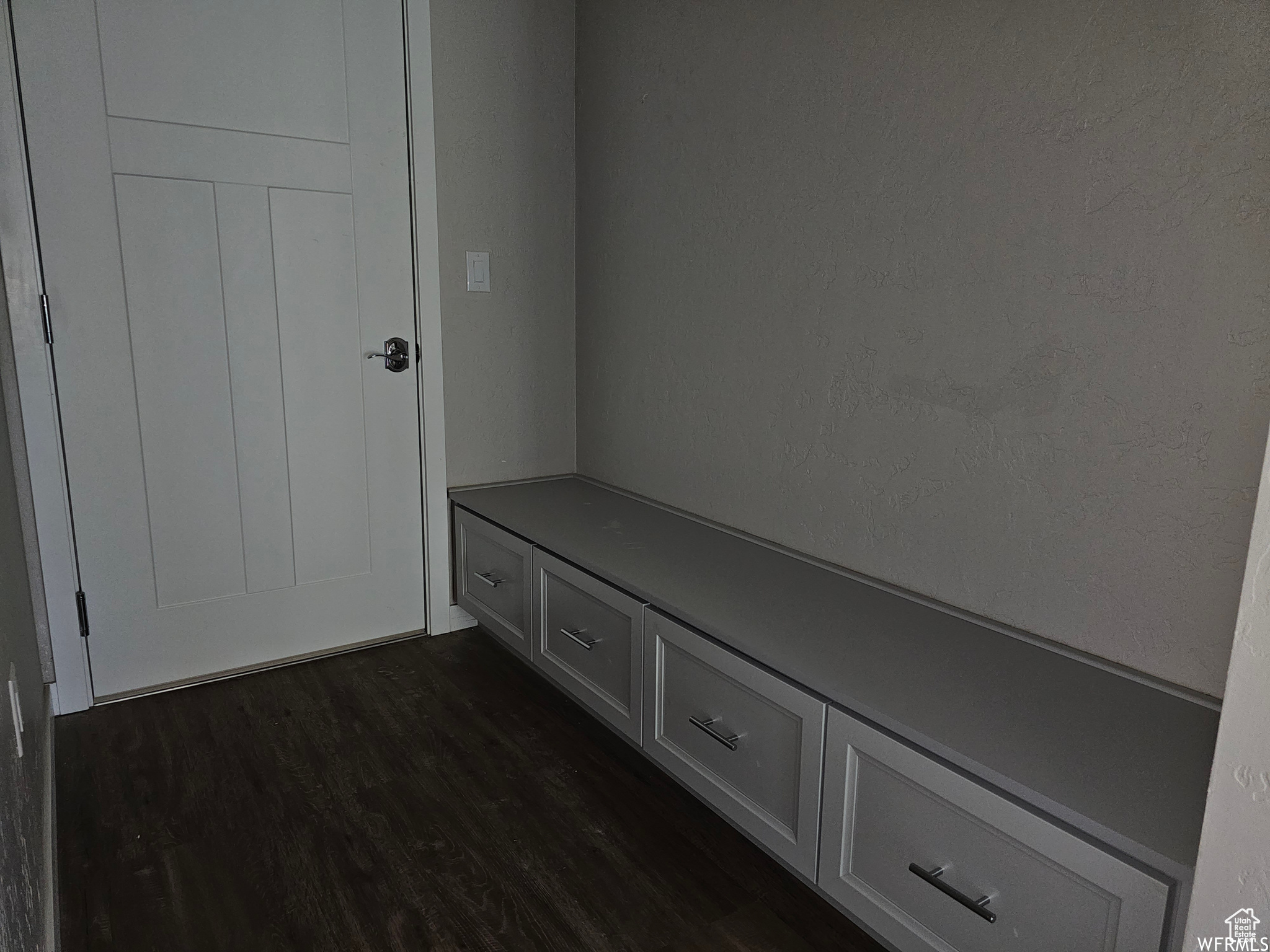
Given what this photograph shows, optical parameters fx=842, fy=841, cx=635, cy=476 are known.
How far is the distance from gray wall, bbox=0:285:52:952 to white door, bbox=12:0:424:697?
20 cm

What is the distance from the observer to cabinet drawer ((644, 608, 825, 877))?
4.74 ft

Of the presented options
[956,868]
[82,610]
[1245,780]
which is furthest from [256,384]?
[1245,780]

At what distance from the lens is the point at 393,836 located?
1.78 meters

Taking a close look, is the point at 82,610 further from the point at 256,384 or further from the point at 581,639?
the point at 581,639

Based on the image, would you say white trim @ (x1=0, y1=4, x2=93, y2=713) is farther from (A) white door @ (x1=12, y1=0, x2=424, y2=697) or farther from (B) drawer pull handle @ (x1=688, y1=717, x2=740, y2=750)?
(B) drawer pull handle @ (x1=688, y1=717, x2=740, y2=750)

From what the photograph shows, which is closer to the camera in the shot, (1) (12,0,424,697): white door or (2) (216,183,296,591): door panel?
(1) (12,0,424,697): white door

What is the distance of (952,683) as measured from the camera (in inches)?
54.1

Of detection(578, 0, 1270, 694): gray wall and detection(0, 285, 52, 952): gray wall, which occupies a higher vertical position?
detection(578, 0, 1270, 694): gray wall

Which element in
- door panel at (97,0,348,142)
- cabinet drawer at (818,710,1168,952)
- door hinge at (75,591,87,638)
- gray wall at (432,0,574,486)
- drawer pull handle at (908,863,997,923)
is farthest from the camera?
gray wall at (432,0,574,486)

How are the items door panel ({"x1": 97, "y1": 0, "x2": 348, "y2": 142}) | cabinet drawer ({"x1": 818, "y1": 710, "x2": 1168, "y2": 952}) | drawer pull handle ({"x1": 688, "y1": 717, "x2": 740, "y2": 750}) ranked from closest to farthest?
cabinet drawer ({"x1": 818, "y1": 710, "x2": 1168, "y2": 952}) < drawer pull handle ({"x1": 688, "y1": 717, "x2": 740, "y2": 750}) < door panel ({"x1": 97, "y1": 0, "x2": 348, "y2": 142})

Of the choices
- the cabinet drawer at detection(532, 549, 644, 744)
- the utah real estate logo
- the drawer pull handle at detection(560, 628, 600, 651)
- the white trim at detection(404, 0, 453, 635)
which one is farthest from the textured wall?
the white trim at detection(404, 0, 453, 635)

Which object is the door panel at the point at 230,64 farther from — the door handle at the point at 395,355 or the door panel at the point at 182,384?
the door handle at the point at 395,355

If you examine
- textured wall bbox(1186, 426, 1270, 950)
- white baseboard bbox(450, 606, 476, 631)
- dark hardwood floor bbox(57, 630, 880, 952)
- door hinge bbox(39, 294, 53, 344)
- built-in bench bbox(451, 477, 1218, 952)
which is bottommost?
dark hardwood floor bbox(57, 630, 880, 952)

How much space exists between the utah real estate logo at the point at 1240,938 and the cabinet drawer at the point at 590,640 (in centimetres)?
117
